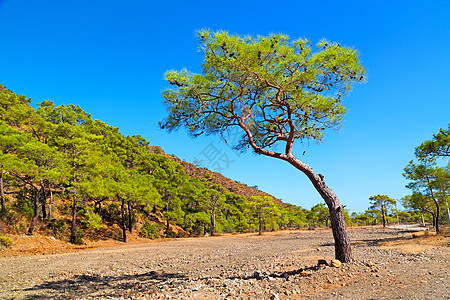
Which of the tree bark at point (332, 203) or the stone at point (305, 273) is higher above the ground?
the tree bark at point (332, 203)

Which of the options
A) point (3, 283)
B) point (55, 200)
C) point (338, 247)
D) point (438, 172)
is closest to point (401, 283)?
point (338, 247)

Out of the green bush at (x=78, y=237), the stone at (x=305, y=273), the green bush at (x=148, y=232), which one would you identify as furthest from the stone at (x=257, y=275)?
the green bush at (x=148, y=232)

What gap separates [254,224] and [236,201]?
12002 mm

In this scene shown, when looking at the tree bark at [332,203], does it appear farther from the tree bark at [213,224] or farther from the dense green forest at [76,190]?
the tree bark at [213,224]

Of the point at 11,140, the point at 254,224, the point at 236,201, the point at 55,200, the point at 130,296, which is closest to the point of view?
the point at 130,296

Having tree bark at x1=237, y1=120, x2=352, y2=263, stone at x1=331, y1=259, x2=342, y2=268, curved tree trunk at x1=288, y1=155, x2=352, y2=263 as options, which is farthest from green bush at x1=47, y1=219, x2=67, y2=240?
stone at x1=331, y1=259, x2=342, y2=268

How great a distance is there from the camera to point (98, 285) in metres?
6.73

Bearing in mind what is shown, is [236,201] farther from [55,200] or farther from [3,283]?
[3,283]

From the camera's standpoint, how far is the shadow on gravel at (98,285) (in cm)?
577

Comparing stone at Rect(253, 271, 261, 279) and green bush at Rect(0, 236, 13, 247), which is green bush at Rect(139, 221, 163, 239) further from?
stone at Rect(253, 271, 261, 279)

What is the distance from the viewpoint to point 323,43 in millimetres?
6898

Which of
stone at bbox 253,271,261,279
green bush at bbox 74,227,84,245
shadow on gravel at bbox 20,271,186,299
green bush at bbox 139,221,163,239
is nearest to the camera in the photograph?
shadow on gravel at bbox 20,271,186,299

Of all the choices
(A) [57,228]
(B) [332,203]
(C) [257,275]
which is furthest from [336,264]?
(A) [57,228]

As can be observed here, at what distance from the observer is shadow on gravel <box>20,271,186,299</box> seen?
5773 millimetres
